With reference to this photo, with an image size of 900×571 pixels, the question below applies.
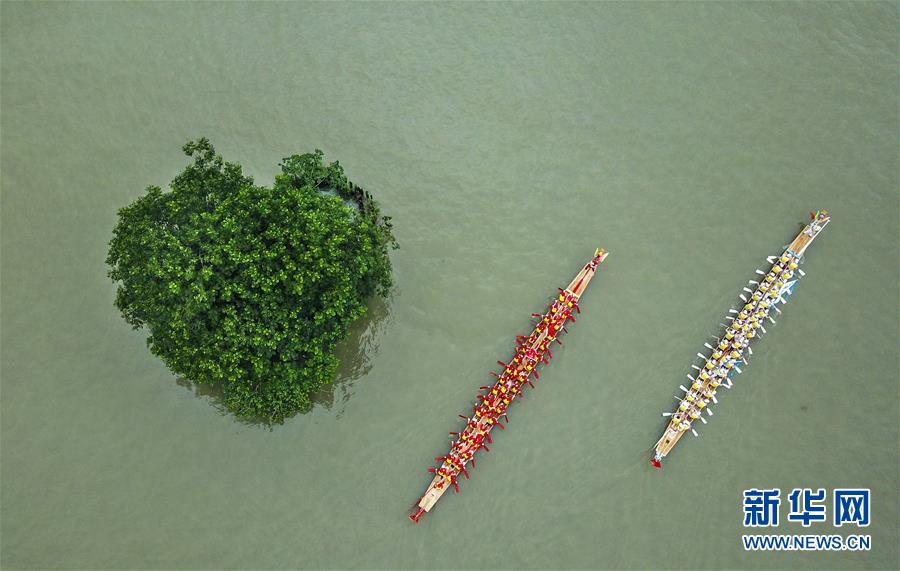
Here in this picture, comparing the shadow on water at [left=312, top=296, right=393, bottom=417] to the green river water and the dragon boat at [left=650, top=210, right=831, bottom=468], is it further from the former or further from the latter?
the dragon boat at [left=650, top=210, right=831, bottom=468]

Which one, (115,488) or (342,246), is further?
(115,488)

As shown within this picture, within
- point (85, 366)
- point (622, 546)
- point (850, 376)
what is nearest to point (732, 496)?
point (622, 546)

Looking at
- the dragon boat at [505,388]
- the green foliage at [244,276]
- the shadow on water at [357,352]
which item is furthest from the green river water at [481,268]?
the green foliage at [244,276]

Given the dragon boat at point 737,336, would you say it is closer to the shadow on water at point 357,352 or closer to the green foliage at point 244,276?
the shadow on water at point 357,352

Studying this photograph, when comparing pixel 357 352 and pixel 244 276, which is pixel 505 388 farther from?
pixel 244 276

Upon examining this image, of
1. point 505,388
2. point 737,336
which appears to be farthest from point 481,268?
point 737,336

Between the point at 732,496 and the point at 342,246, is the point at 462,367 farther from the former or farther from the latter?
the point at 732,496

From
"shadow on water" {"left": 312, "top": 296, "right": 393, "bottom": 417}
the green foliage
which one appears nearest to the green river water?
"shadow on water" {"left": 312, "top": 296, "right": 393, "bottom": 417}
